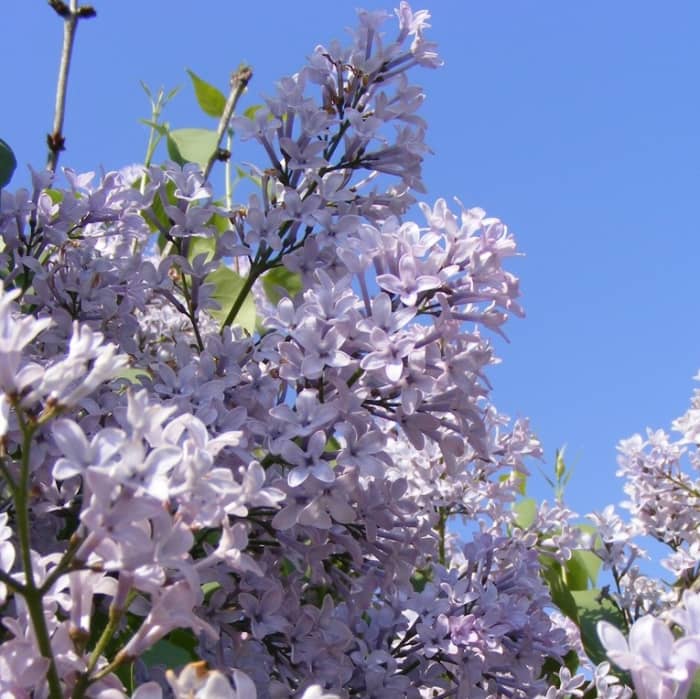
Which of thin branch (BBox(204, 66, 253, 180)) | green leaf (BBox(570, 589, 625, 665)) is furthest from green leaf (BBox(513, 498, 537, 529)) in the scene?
thin branch (BBox(204, 66, 253, 180))

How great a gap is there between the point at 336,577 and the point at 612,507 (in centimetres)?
129

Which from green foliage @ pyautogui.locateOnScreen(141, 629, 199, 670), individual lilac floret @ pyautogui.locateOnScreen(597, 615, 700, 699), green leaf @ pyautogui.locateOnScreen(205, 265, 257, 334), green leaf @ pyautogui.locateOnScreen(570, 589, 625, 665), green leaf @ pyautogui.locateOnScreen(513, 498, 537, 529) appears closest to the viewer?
individual lilac floret @ pyautogui.locateOnScreen(597, 615, 700, 699)

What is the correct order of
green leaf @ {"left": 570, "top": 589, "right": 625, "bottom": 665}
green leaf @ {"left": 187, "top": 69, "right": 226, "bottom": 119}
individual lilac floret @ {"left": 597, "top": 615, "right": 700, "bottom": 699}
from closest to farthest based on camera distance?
individual lilac floret @ {"left": 597, "top": 615, "right": 700, "bottom": 699} < green leaf @ {"left": 570, "top": 589, "right": 625, "bottom": 665} < green leaf @ {"left": 187, "top": 69, "right": 226, "bottom": 119}

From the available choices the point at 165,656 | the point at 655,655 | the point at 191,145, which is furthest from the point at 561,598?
the point at 655,655

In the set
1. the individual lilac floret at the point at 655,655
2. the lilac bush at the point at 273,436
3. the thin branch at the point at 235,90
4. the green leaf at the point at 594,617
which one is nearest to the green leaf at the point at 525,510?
the green leaf at the point at 594,617

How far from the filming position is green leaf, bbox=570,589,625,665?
1998mm

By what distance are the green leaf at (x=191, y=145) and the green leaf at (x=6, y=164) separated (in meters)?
0.39

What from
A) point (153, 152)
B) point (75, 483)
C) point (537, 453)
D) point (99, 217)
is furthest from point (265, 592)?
point (153, 152)

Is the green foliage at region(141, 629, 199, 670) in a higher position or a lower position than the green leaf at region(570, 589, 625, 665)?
lower

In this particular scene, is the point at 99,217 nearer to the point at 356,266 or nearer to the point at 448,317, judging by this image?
the point at 356,266

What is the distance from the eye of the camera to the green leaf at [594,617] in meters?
2.00

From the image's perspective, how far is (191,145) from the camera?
2.06 metres

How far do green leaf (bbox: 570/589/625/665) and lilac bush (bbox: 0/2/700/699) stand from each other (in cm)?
35

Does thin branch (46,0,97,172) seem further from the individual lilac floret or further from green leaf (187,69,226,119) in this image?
the individual lilac floret
